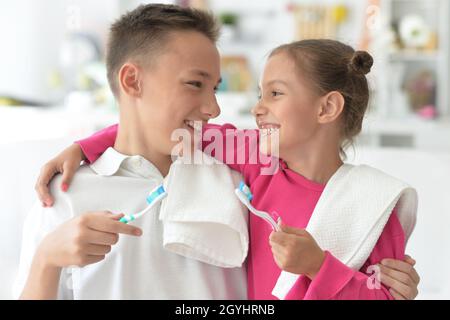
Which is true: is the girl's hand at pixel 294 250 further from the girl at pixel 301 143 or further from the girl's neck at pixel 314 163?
the girl's neck at pixel 314 163

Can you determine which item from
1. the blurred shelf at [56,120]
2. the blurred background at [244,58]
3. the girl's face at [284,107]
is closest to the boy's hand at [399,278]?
the girl's face at [284,107]

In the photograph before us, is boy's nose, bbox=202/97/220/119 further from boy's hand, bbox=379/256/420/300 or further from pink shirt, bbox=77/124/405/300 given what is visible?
boy's hand, bbox=379/256/420/300

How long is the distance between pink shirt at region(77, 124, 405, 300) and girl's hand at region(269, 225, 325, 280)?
0.09 feet

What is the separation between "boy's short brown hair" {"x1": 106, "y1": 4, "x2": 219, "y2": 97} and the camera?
982 millimetres

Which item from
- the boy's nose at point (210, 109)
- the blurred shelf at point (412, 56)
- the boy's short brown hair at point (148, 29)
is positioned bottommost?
the boy's nose at point (210, 109)

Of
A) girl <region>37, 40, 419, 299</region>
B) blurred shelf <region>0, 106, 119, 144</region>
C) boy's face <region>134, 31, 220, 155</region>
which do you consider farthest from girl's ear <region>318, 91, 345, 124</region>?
blurred shelf <region>0, 106, 119, 144</region>

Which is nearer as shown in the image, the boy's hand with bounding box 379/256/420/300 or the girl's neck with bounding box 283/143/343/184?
the boy's hand with bounding box 379/256/420/300

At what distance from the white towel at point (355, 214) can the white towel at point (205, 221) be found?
3.2 inches

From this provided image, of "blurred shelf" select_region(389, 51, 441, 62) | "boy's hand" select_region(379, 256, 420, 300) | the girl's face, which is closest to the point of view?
"boy's hand" select_region(379, 256, 420, 300)

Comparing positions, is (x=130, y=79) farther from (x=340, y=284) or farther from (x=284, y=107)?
(x=340, y=284)

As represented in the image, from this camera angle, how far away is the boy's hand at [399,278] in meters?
0.87

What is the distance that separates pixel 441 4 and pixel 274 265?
126 inches

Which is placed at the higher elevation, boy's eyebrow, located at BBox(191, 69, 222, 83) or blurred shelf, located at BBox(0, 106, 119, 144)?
boy's eyebrow, located at BBox(191, 69, 222, 83)

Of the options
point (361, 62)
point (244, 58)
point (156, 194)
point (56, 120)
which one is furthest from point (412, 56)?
point (156, 194)
